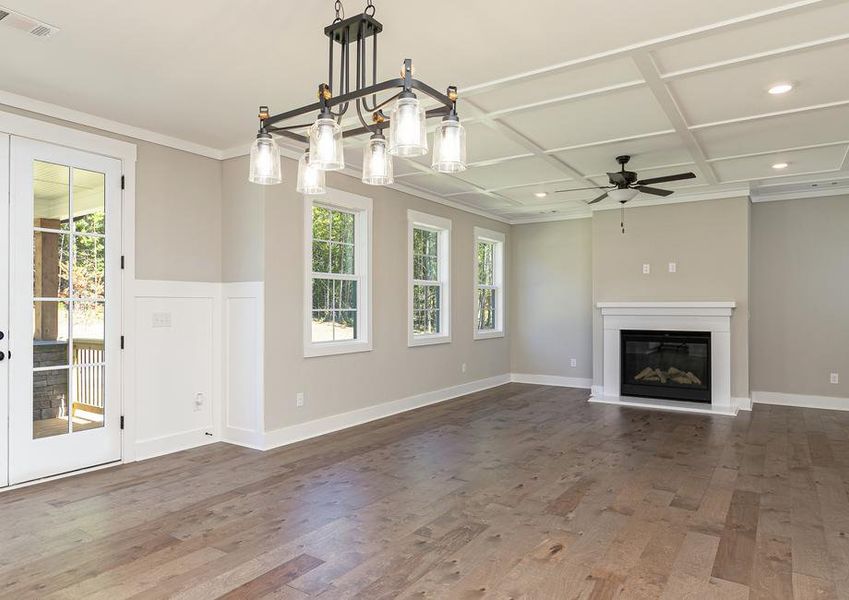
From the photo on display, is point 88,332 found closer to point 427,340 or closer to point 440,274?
point 427,340

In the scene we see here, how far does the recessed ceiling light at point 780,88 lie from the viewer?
3.38m

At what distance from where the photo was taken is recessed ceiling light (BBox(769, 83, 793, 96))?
338cm

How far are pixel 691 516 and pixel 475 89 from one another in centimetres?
287

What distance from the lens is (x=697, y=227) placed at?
6621 millimetres

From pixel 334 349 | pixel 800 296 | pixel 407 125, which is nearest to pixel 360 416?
pixel 334 349

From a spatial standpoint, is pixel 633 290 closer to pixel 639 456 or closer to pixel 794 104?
pixel 639 456

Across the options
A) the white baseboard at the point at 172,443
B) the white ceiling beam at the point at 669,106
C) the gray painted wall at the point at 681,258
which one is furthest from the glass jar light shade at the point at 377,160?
the gray painted wall at the point at 681,258

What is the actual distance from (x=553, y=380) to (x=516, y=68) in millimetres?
5870

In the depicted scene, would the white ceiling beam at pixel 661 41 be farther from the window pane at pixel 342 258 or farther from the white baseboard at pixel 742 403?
the white baseboard at pixel 742 403

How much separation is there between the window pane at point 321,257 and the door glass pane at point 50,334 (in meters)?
2.05

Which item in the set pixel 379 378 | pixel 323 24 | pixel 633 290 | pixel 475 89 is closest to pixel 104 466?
pixel 379 378

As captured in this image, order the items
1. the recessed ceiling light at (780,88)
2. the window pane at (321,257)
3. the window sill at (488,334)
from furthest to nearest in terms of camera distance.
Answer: the window sill at (488,334) → the window pane at (321,257) → the recessed ceiling light at (780,88)

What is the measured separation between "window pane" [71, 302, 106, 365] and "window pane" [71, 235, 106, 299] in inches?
3.5

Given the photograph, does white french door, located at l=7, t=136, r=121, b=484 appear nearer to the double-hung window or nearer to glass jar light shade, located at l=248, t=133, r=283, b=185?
Result: glass jar light shade, located at l=248, t=133, r=283, b=185
